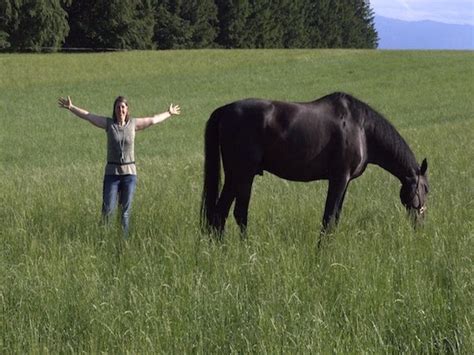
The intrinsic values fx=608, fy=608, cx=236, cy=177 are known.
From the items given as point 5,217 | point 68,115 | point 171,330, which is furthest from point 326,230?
point 68,115

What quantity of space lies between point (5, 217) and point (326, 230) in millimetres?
3894

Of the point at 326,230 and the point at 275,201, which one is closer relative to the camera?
the point at 326,230

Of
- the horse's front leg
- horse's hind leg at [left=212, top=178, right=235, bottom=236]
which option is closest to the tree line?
horse's hind leg at [left=212, top=178, right=235, bottom=236]

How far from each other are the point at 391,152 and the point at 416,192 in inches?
22.2

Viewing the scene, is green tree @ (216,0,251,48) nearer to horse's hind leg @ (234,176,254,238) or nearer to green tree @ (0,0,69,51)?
green tree @ (0,0,69,51)

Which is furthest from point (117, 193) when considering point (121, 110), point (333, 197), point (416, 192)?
point (416, 192)

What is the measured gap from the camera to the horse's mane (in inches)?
259

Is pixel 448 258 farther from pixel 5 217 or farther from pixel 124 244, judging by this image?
pixel 5 217

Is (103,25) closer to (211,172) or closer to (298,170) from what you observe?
(211,172)

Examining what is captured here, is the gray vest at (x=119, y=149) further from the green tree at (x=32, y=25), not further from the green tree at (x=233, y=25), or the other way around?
the green tree at (x=233, y=25)

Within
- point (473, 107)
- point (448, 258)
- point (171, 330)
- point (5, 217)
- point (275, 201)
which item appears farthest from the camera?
point (473, 107)

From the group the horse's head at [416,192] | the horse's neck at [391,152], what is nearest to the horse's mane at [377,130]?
the horse's neck at [391,152]

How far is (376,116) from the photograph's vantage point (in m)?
6.64

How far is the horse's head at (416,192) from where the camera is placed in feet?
22.7
